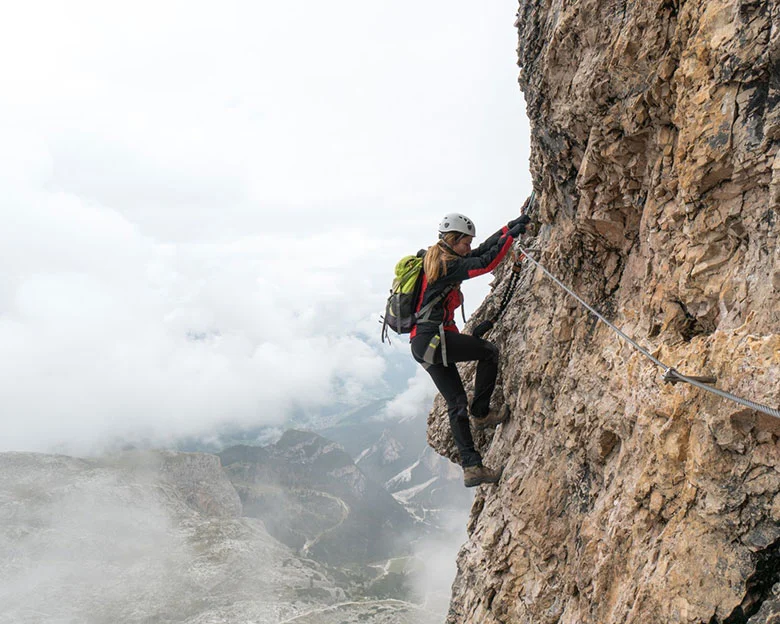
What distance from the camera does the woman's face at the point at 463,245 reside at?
28.6 feet

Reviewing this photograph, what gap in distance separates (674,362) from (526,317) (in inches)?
171

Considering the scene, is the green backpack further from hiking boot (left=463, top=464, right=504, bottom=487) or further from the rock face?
hiking boot (left=463, top=464, right=504, bottom=487)

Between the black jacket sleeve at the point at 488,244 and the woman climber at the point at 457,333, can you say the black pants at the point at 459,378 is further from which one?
the black jacket sleeve at the point at 488,244

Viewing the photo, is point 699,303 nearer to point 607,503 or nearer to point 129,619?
point 607,503

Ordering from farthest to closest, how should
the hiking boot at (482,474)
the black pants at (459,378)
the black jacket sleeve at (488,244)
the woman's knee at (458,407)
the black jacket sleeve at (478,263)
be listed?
the woman's knee at (458,407), the hiking boot at (482,474), the black pants at (459,378), the black jacket sleeve at (488,244), the black jacket sleeve at (478,263)

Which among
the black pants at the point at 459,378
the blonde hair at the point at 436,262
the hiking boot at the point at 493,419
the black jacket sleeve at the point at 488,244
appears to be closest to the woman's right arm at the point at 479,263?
the blonde hair at the point at 436,262

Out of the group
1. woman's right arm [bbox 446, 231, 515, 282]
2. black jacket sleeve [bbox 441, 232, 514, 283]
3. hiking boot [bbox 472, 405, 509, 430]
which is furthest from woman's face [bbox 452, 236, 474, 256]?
hiking boot [bbox 472, 405, 509, 430]

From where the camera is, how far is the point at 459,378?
31.5 ft

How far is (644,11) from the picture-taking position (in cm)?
528

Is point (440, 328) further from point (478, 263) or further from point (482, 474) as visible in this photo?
point (482, 474)

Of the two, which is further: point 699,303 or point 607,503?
point 607,503

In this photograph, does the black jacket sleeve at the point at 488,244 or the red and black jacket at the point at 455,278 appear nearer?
the red and black jacket at the point at 455,278

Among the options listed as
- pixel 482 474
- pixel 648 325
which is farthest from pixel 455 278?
pixel 482 474

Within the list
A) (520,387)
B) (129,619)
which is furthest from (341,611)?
(520,387)
